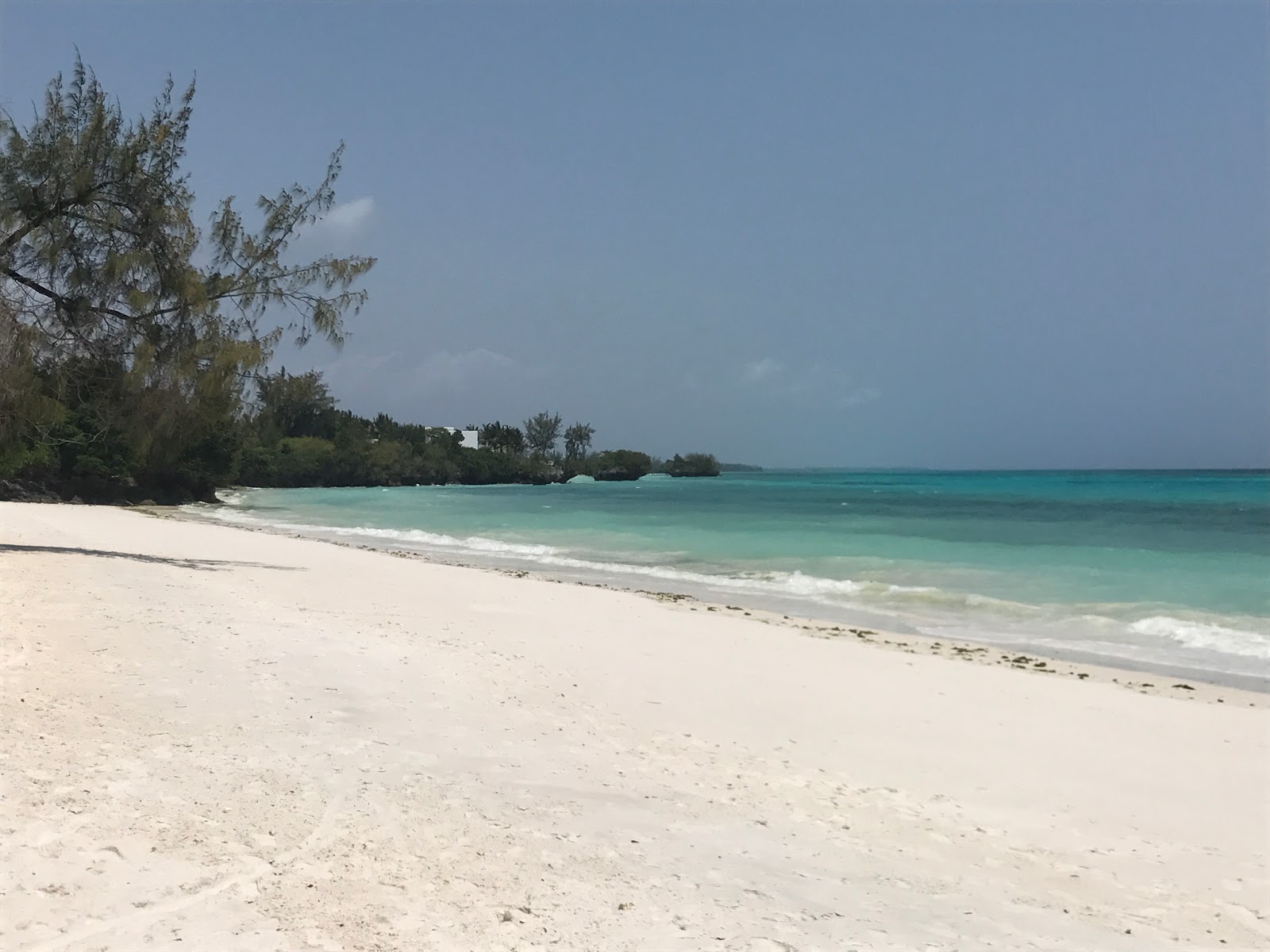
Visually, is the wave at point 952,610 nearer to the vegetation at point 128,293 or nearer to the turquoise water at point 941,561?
the turquoise water at point 941,561

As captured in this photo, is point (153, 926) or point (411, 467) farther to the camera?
point (411, 467)

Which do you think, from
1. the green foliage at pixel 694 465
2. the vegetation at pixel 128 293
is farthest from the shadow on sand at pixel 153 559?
the green foliage at pixel 694 465

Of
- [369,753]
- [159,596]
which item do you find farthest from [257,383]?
[369,753]

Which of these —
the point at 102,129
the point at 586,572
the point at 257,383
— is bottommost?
the point at 586,572

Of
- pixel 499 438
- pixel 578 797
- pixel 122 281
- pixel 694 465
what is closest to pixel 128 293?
pixel 122 281

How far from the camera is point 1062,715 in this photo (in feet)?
25.4

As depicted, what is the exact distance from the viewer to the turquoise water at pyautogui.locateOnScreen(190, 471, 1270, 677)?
13.5 metres

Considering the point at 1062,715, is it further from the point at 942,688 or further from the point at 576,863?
the point at 576,863

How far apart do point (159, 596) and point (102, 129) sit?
7.43m

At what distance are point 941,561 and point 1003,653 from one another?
11479mm

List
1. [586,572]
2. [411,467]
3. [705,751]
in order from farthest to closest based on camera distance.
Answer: [411,467] → [586,572] → [705,751]

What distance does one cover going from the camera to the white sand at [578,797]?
3.43 m

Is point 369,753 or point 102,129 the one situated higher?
point 102,129

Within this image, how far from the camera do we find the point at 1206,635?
500 inches
